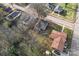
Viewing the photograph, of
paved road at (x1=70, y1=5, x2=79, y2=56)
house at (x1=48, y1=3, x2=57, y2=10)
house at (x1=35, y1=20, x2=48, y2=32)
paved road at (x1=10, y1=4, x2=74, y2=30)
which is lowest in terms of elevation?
paved road at (x1=70, y1=5, x2=79, y2=56)

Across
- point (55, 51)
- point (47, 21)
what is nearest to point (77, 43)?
point (55, 51)

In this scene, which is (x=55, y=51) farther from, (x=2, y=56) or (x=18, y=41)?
(x=2, y=56)

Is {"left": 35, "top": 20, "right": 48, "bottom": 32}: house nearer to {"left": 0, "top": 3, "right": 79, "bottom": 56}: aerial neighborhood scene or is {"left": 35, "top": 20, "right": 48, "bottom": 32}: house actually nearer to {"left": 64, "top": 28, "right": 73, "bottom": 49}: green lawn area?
{"left": 0, "top": 3, "right": 79, "bottom": 56}: aerial neighborhood scene

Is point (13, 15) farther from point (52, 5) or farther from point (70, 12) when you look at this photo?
point (70, 12)

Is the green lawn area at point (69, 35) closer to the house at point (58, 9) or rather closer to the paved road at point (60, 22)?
the paved road at point (60, 22)

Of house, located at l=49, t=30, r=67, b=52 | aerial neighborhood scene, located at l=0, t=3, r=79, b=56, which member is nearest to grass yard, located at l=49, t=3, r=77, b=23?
aerial neighborhood scene, located at l=0, t=3, r=79, b=56

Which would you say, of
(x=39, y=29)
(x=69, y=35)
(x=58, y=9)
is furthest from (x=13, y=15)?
(x=69, y=35)

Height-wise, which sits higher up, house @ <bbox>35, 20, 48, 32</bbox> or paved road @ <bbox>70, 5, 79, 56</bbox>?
house @ <bbox>35, 20, 48, 32</bbox>
